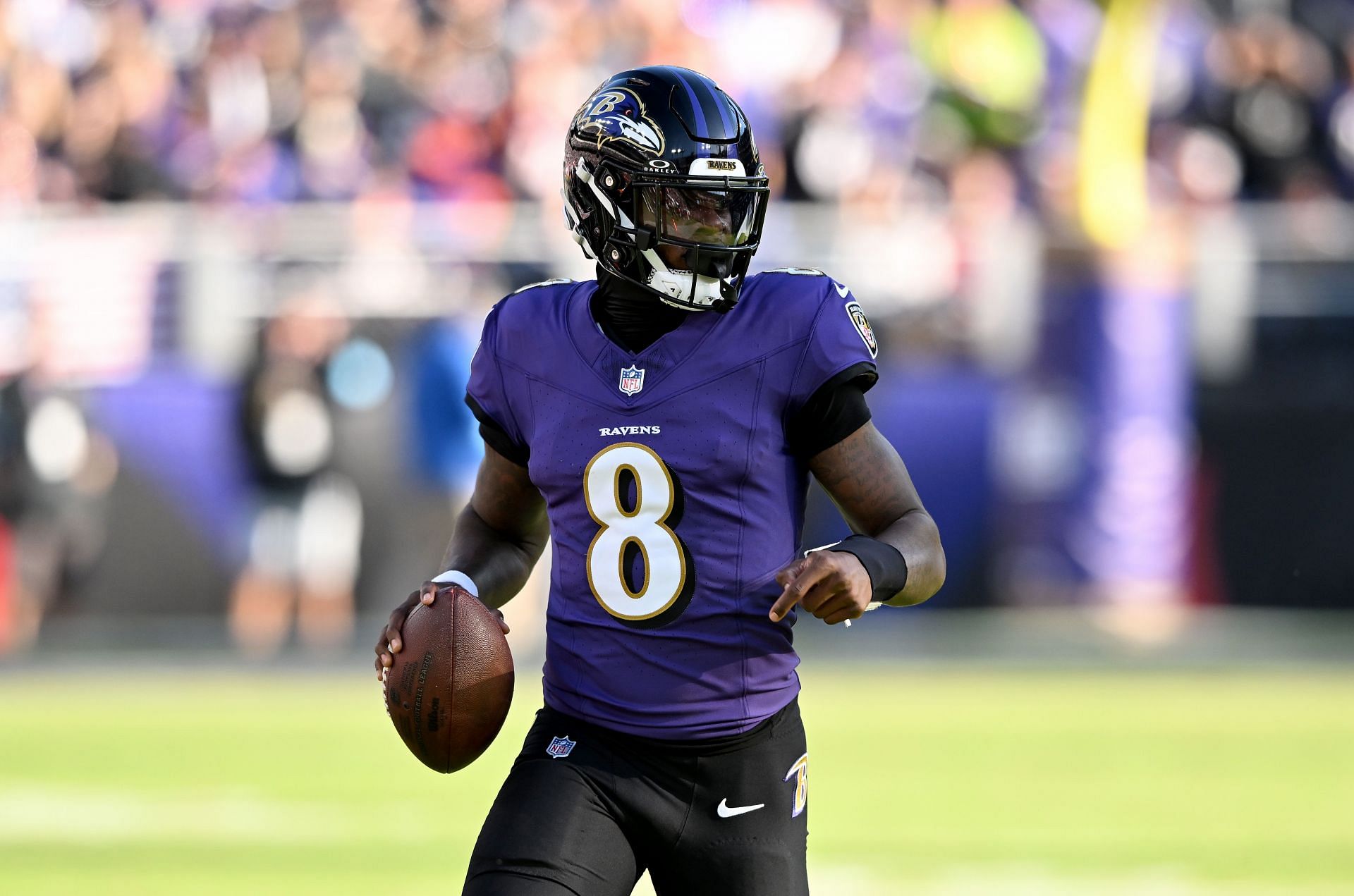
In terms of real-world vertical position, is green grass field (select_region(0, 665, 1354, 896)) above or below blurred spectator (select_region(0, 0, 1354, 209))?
below

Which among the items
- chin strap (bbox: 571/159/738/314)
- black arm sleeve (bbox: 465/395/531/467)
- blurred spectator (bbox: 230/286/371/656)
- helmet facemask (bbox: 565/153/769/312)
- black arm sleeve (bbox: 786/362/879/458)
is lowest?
blurred spectator (bbox: 230/286/371/656)

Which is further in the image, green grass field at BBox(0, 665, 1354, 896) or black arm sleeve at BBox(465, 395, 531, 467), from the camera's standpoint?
green grass field at BBox(0, 665, 1354, 896)

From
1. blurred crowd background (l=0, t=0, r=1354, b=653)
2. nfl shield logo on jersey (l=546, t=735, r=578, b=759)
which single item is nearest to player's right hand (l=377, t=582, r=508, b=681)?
nfl shield logo on jersey (l=546, t=735, r=578, b=759)

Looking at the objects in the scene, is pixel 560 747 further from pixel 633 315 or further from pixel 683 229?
pixel 683 229

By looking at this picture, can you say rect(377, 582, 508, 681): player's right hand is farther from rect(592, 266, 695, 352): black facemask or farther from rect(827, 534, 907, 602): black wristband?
rect(827, 534, 907, 602): black wristband

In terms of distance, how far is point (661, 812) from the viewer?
124 inches

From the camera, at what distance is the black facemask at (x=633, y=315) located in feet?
10.9

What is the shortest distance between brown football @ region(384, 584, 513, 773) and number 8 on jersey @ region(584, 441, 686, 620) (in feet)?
0.73

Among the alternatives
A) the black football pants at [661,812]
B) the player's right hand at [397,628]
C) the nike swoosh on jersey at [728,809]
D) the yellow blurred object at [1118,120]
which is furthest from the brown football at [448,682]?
the yellow blurred object at [1118,120]

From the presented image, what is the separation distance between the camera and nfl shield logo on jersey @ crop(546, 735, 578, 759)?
3.20 metres

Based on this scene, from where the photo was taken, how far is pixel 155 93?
12617 millimetres

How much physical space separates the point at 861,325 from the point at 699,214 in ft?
1.11

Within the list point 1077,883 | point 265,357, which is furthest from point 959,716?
point 265,357

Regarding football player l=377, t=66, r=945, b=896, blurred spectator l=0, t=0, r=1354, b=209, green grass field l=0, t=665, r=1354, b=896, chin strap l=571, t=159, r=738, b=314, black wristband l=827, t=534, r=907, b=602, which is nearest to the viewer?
black wristband l=827, t=534, r=907, b=602
